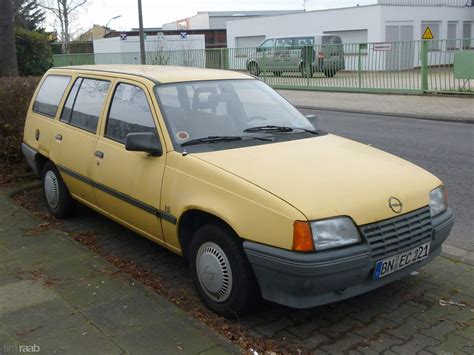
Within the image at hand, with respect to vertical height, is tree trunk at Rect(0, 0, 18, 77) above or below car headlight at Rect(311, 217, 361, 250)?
above

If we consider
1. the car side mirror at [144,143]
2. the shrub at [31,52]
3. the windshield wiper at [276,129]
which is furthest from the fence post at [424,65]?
the car side mirror at [144,143]

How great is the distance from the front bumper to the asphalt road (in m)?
2.18

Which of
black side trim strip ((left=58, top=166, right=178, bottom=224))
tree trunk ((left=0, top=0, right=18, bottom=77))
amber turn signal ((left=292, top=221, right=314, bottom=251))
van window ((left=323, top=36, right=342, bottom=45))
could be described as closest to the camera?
amber turn signal ((left=292, top=221, right=314, bottom=251))

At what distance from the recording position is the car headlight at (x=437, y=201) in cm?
376

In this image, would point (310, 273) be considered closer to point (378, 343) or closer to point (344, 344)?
point (344, 344)

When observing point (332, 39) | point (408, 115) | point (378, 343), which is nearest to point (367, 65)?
point (332, 39)

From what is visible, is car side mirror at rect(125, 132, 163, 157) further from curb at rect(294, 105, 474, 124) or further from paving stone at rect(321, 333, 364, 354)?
curb at rect(294, 105, 474, 124)

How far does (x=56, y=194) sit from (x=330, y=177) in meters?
3.31

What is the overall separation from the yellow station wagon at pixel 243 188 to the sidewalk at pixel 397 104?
34.7 ft

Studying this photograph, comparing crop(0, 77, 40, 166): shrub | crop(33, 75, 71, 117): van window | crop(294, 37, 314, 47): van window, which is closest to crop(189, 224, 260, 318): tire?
crop(33, 75, 71, 117): van window

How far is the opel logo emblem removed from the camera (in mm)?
3439

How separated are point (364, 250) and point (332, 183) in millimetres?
482

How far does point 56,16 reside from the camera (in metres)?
54.3

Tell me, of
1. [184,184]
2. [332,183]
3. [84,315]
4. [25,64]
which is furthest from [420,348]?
[25,64]
